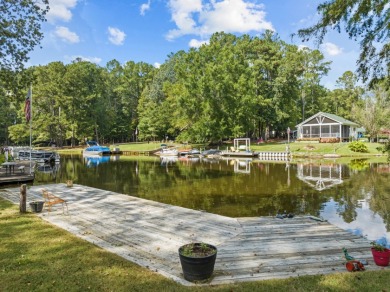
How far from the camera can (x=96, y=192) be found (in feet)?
54.9

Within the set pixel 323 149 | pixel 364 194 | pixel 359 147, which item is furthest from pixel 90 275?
pixel 323 149

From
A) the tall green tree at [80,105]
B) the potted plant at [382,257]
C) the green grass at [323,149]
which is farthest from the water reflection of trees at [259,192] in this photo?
the tall green tree at [80,105]

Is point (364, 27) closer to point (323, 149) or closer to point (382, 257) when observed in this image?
point (382, 257)

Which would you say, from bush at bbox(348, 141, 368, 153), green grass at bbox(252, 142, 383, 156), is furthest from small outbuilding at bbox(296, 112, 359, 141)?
bush at bbox(348, 141, 368, 153)

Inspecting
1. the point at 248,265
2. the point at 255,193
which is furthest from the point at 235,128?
the point at 248,265

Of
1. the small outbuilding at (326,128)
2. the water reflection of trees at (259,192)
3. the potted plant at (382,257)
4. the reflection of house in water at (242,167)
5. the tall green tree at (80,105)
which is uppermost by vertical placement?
the tall green tree at (80,105)

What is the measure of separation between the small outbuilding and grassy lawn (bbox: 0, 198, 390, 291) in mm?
51952

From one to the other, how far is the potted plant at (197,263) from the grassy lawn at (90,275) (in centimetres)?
31

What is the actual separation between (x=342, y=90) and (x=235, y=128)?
151ft

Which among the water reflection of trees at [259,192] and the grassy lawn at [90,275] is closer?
the grassy lawn at [90,275]

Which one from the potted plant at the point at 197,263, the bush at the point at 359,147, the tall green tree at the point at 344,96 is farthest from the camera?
the tall green tree at the point at 344,96

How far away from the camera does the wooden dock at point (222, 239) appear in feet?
21.4

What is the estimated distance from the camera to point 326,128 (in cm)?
5706

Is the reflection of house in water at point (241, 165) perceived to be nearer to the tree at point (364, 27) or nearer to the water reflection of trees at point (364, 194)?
the water reflection of trees at point (364, 194)
